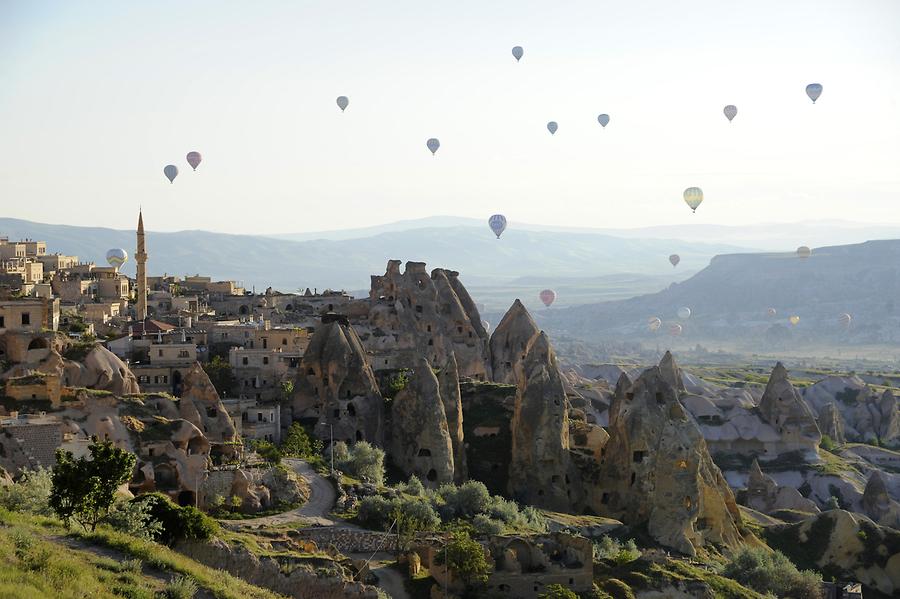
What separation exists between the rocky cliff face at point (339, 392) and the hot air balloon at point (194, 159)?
42.2 meters

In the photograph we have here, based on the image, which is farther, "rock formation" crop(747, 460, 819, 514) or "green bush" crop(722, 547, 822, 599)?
"rock formation" crop(747, 460, 819, 514)

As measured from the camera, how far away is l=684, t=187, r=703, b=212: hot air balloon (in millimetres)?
137250

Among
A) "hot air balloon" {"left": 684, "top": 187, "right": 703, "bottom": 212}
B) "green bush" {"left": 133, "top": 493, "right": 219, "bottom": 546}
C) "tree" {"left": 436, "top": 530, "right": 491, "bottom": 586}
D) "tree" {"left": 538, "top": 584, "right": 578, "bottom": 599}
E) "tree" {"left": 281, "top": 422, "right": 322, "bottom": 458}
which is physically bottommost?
"tree" {"left": 538, "top": 584, "right": 578, "bottom": 599}

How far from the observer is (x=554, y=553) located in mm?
49531

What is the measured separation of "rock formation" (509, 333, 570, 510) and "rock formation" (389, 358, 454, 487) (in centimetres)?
319

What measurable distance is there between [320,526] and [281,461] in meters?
8.45

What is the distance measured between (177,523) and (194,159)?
Answer: 70.6 metres

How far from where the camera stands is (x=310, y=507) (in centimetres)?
5431

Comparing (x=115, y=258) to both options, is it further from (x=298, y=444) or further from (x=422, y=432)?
(x=298, y=444)

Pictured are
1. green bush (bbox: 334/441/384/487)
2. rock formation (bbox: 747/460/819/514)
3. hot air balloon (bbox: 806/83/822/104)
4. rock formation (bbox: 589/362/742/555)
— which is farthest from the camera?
hot air balloon (bbox: 806/83/822/104)

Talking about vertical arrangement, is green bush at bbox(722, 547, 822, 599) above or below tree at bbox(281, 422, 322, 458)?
below

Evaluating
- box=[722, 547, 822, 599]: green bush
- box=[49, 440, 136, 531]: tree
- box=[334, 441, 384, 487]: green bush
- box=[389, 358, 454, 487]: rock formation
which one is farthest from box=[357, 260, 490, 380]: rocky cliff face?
box=[49, 440, 136, 531]: tree

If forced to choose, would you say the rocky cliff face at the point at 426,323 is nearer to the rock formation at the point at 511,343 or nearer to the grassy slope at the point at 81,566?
the rock formation at the point at 511,343

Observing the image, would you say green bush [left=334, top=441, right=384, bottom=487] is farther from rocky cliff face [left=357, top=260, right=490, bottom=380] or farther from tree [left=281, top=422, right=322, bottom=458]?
rocky cliff face [left=357, top=260, right=490, bottom=380]
